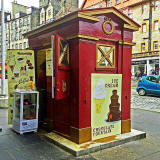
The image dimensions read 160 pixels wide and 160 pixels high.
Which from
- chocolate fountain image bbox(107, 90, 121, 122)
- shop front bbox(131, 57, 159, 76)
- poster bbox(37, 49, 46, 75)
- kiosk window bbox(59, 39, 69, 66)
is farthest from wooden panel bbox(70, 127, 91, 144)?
shop front bbox(131, 57, 159, 76)

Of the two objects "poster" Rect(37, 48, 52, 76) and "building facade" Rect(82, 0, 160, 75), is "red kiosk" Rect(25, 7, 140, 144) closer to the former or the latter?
"poster" Rect(37, 48, 52, 76)

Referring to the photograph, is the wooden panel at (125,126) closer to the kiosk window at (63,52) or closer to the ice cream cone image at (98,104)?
the ice cream cone image at (98,104)

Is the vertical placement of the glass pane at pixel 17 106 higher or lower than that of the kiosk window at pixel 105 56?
lower

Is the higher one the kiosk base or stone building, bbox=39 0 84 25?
stone building, bbox=39 0 84 25

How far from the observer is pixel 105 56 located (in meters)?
5.11

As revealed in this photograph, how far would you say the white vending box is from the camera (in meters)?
5.54

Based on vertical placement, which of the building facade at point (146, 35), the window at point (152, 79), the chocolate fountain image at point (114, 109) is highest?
the building facade at point (146, 35)

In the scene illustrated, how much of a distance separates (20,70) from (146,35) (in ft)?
100

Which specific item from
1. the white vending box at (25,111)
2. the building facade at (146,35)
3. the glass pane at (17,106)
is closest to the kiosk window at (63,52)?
the white vending box at (25,111)

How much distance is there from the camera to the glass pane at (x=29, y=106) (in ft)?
18.7

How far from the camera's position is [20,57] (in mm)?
5836

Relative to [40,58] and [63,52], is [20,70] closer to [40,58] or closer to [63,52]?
[40,58]

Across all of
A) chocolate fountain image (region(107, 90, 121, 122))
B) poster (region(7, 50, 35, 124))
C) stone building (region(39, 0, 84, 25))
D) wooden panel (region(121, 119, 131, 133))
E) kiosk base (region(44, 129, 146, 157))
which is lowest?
kiosk base (region(44, 129, 146, 157))

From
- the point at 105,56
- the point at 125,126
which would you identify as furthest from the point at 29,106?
the point at 125,126
